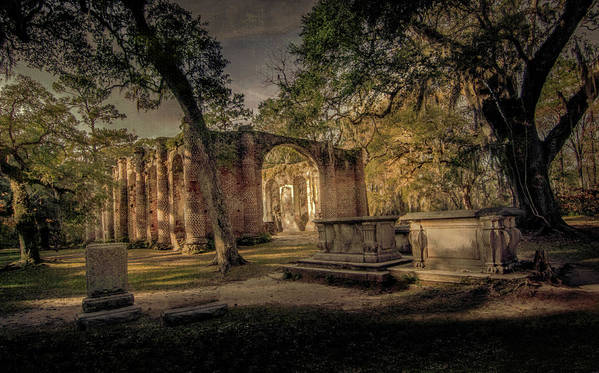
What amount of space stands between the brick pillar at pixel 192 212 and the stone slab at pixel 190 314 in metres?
11.2

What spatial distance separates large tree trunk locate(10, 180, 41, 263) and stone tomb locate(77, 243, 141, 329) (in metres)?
9.93

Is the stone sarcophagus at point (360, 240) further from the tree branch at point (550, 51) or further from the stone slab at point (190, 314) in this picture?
the tree branch at point (550, 51)

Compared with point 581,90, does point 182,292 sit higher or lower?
lower

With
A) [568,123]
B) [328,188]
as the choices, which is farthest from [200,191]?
[568,123]

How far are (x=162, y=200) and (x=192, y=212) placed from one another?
4.00 meters

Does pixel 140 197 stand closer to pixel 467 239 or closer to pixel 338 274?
pixel 338 274

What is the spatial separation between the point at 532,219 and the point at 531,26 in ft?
19.6

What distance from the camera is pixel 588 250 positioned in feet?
25.8

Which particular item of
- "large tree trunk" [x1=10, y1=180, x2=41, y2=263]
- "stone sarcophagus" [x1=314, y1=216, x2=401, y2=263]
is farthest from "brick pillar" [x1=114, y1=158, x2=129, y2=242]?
"stone sarcophagus" [x1=314, y1=216, x2=401, y2=263]

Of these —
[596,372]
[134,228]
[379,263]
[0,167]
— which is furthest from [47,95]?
[596,372]

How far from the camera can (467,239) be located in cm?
588

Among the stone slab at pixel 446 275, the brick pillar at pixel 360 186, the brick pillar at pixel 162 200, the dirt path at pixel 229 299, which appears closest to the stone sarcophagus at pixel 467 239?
the stone slab at pixel 446 275

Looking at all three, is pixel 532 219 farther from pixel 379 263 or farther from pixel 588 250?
pixel 379 263

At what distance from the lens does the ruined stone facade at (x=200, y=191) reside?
16.2 m
